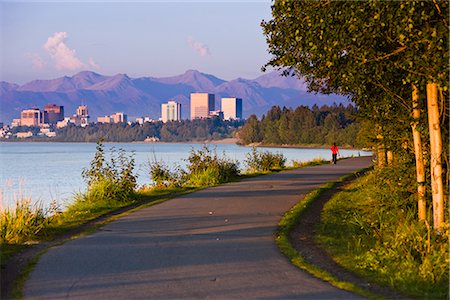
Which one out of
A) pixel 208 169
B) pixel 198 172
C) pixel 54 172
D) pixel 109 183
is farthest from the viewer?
pixel 54 172

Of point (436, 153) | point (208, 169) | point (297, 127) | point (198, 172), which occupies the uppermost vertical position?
point (297, 127)

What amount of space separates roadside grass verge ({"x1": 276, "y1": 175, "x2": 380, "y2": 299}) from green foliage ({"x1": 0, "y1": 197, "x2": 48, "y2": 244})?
4.77 meters

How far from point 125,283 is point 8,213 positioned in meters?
5.49

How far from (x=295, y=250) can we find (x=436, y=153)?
2887 millimetres

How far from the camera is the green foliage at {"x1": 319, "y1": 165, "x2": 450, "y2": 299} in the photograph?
949 cm

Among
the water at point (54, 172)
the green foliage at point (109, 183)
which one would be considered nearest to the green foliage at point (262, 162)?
the water at point (54, 172)

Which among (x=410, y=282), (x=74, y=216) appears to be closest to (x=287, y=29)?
(x=410, y=282)

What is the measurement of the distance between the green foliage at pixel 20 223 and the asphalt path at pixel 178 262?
1.15 meters

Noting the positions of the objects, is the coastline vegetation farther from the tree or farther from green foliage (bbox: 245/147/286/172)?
the tree

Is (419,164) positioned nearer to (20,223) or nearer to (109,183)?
(20,223)

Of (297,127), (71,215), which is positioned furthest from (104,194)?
(297,127)

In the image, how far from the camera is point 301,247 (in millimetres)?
12625

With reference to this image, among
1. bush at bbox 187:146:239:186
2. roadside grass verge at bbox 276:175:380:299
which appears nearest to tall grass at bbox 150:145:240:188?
bush at bbox 187:146:239:186

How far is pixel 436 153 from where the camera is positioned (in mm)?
11164
